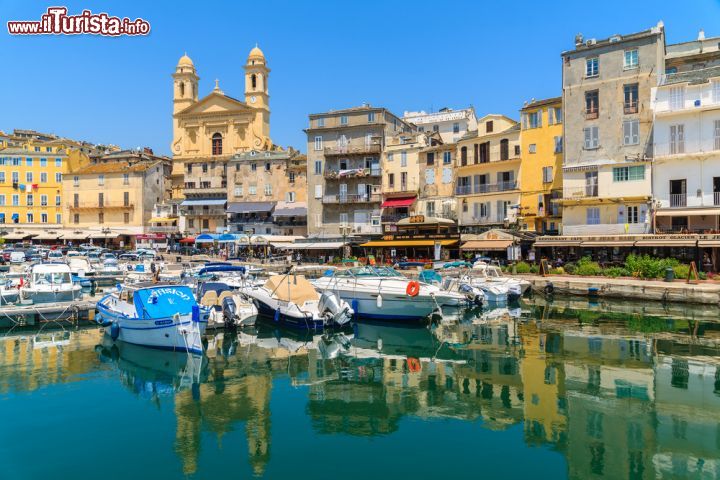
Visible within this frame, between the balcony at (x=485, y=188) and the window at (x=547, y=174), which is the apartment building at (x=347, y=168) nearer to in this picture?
the balcony at (x=485, y=188)

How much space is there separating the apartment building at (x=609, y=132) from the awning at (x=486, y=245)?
15.7 feet

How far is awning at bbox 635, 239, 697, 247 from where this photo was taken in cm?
3519

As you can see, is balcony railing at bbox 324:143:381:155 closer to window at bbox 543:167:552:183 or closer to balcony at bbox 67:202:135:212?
window at bbox 543:167:552:183

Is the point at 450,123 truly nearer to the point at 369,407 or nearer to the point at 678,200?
the point at 678,200

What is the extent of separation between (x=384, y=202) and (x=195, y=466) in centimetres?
4618

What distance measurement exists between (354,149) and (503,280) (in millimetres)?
27105

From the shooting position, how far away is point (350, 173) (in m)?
57.6

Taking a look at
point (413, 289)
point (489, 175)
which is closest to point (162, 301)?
point (413, 289)

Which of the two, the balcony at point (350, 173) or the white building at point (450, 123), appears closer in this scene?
the balcony at point (350, 173)

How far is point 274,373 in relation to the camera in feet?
63.1

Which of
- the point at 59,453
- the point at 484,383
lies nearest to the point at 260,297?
the point at 484,383

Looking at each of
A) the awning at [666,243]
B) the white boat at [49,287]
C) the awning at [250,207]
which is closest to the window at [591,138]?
the awning at [666,243]

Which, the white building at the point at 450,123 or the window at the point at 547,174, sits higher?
the white building at the point at 450,123

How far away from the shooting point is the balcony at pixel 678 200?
39.0 meters
